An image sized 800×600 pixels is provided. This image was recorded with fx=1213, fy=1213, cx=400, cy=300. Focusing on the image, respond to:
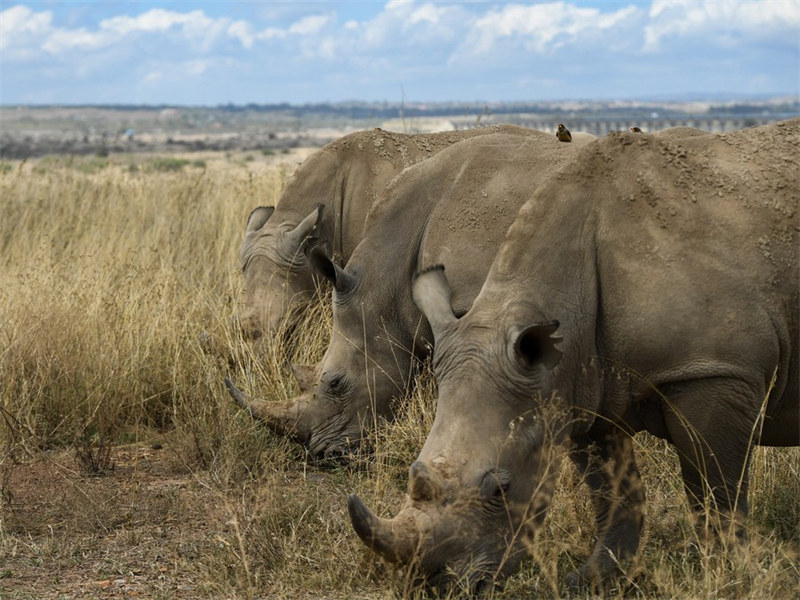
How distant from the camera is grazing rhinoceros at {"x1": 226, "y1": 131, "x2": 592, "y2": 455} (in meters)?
7.03

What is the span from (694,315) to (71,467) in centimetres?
458

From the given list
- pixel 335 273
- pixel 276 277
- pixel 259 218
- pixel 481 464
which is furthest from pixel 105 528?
pixel 259 218

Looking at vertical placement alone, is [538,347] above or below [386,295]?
above

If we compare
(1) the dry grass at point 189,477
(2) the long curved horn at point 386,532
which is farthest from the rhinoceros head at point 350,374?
(2) the long curved horn at point 386,532

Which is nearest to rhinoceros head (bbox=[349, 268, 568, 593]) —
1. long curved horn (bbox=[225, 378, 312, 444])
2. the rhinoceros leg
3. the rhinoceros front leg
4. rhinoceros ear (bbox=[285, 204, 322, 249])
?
the rhinoceros leg

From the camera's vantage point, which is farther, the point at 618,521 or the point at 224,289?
the point at 224,289

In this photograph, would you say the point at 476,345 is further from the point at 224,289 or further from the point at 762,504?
the point at 224,289

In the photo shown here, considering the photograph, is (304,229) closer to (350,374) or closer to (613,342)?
(350,374)

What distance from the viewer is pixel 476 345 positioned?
5.08 meters

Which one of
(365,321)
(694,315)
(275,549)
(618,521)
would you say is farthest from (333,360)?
(694,315)

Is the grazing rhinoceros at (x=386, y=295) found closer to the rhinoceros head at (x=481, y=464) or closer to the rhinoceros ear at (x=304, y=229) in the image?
the rhinoceros ear at (x=304, y=229)

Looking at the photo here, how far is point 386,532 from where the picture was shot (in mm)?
4777

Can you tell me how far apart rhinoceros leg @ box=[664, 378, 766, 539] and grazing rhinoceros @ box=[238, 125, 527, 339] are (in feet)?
13.6

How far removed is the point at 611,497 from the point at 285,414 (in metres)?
2.57
